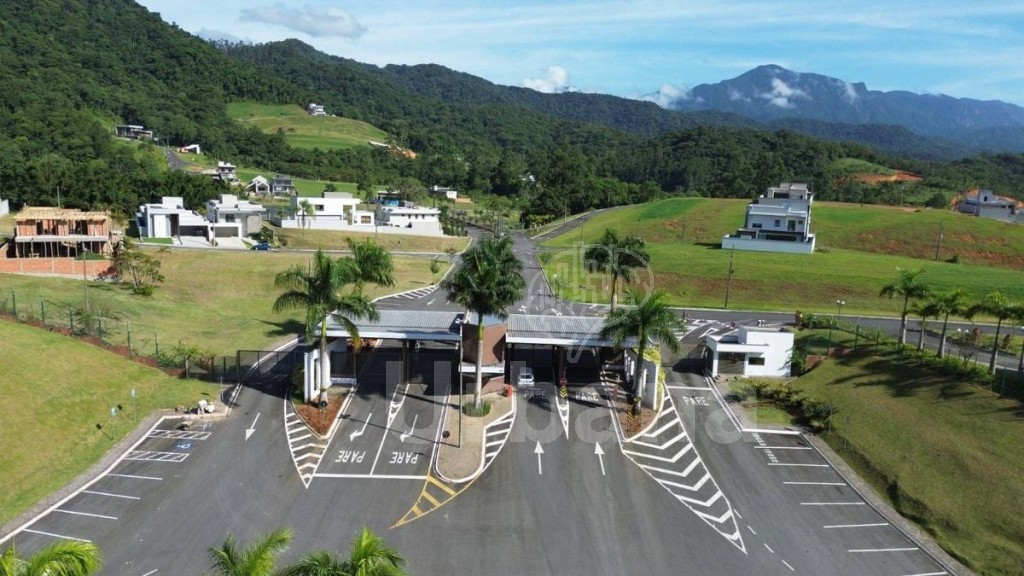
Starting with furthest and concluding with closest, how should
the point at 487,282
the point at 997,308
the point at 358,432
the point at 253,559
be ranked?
the point at 997,308, the point at 487,282, the point at 358,432, the point at 253,559

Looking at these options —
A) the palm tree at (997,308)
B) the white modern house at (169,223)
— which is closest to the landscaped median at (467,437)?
the palm tree at (997,308)

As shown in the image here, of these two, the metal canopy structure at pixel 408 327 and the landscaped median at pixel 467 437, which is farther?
the metal canopy structure at pixel 408 327

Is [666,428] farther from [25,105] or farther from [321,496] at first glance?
[25,105]

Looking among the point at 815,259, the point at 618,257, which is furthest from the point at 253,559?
the point at 815,259

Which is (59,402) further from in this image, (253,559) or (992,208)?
(992,208)

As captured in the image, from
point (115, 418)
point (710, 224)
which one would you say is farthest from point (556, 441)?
point (710, 224)

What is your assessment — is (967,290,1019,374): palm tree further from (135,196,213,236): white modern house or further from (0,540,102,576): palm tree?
(135,196,213,236): white modern house

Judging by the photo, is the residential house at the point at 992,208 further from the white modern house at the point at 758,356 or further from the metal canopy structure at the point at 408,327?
the metal canopy structure at the point at 408,327
